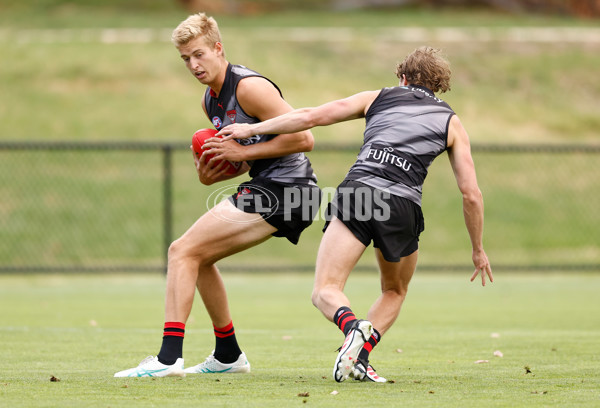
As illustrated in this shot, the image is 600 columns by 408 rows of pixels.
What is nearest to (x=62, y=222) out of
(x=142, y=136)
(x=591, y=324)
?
(x=142, y=136)

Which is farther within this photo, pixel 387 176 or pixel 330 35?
pixel 330 35

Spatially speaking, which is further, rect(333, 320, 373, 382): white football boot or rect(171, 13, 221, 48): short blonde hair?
rect(171, 13, 221, 48): short blonde hair

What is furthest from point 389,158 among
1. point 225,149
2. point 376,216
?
point 225,149

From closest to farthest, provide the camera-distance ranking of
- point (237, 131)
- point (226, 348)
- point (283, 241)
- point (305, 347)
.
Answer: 1. point (237, 131)
2. point (226, 348)
3. point (305, 347)
4. point (283, 241)

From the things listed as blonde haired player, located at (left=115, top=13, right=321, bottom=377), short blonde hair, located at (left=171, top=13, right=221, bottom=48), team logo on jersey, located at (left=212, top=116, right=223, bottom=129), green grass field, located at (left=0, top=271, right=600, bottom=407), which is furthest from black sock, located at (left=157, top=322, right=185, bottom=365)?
short blonde hair, located at (left=171, top=13, right=221, bottom=48)

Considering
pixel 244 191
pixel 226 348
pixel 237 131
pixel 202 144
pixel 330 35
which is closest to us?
pixel 237 131

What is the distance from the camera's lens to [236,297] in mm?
11688

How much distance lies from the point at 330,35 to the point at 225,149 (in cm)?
3061

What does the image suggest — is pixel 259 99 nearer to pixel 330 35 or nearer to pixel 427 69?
pixel 427 69

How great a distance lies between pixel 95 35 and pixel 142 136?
1079 centimetres

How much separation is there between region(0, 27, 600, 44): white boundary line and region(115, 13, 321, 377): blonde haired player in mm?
27407

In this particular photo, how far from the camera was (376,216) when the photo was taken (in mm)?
5180

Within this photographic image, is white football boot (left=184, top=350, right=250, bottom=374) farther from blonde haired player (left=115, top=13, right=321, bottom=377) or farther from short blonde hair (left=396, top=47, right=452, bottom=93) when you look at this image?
short blonde hair (left=396, top=47, right=452, bottom=93)

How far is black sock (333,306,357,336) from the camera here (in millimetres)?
4969
